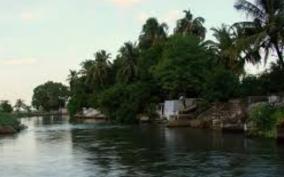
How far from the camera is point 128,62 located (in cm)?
11206

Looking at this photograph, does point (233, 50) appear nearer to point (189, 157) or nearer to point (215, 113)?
point (215, 113)

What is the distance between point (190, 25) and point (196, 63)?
25.5 m

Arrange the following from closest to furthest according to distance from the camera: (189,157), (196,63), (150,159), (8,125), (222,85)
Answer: (150,159) < (189,157) < (222,85) < (8,125) < (196,63)

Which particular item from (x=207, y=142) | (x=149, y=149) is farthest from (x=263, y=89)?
(x=149, y=149)

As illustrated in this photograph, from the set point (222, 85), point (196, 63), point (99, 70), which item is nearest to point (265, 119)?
point (222, 85)

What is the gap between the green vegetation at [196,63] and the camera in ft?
193

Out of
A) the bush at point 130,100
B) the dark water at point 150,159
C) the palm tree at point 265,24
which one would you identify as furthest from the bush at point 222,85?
the dark water at point 150,159

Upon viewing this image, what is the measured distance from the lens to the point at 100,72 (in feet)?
440

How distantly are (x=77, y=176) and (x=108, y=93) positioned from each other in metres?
73.4

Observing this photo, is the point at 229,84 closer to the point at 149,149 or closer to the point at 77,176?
the point at 149,149

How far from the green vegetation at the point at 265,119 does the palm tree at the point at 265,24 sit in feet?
25.6

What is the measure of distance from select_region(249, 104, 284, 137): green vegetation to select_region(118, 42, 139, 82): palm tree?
56.9 metres

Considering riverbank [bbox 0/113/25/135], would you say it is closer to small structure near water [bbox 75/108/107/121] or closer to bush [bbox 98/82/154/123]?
bush [bbox 98/82/154/123]

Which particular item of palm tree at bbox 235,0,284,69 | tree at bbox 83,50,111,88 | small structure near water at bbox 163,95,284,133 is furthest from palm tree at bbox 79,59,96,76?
palm tree at bbox 235,0,284,69
